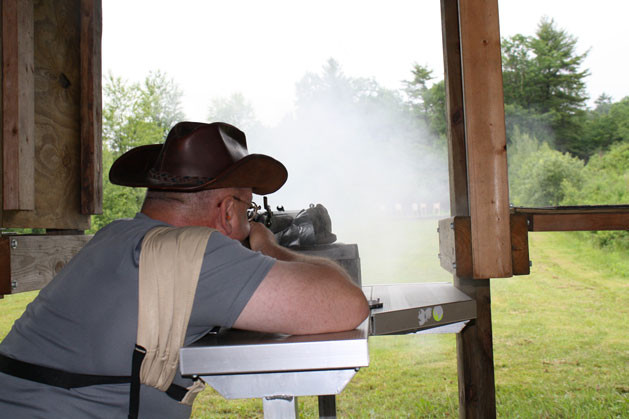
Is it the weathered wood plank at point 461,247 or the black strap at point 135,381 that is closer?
the black strap at point 135,381

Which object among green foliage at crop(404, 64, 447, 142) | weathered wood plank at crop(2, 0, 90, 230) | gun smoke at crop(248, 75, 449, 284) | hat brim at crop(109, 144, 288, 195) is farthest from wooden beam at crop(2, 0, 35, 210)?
green foliage at crop(404, 64, 447, 142)

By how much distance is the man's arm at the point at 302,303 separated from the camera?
1.04 meters

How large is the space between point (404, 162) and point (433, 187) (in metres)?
0.66

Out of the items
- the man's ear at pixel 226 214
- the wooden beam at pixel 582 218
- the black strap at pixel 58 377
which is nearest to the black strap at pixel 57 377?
the black strap at pixel 58 377

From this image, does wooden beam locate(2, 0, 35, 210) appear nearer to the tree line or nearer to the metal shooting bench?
the metal shooting bench

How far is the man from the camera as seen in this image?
1.04m

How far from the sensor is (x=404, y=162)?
761 centimetres

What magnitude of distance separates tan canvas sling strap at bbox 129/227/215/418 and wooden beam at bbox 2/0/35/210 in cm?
123

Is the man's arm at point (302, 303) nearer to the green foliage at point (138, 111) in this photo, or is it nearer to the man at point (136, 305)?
the man at point (136, 305)

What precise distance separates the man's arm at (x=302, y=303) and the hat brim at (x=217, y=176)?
0.91 feet

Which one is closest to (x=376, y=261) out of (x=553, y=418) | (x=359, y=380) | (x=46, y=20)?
(x=359, y=380)

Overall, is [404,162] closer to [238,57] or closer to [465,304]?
[238,57]

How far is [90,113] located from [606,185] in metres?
6.15

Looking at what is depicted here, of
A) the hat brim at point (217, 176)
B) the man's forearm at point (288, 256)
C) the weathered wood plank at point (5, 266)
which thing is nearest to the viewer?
the hat brim at point (217, 176)
